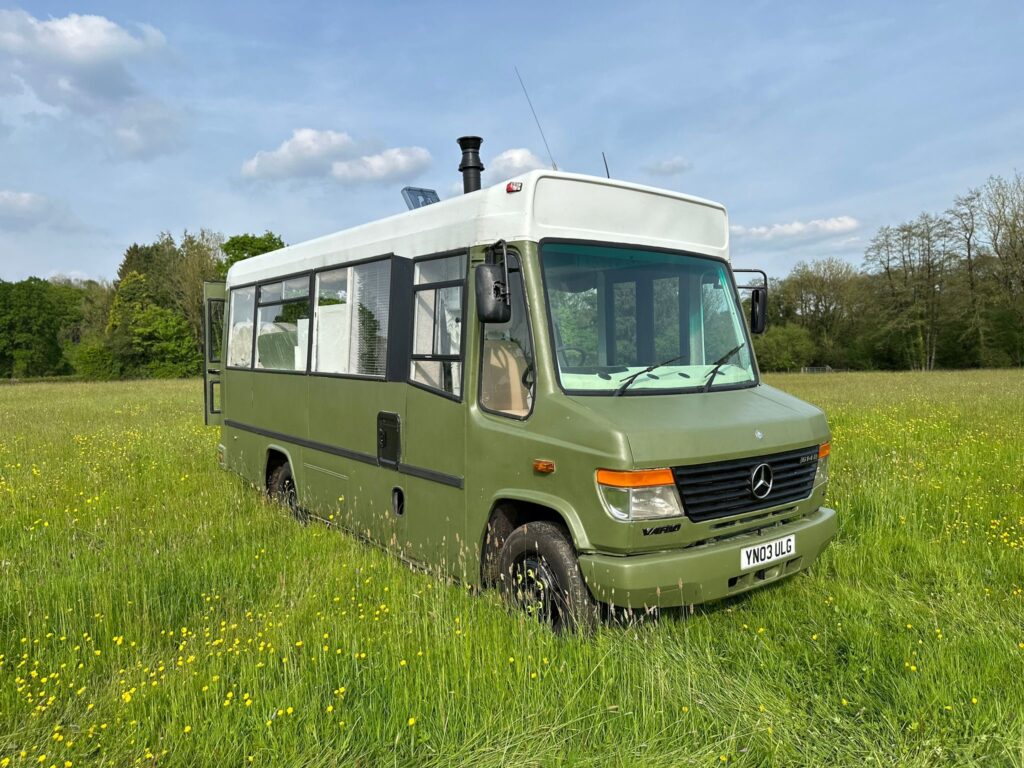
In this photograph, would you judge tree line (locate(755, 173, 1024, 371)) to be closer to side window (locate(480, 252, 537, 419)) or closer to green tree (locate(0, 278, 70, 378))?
side window (locate(480, 252, 537, 419))

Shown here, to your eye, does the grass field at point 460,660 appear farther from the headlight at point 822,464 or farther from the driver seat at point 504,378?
the driver seat at point 504,378

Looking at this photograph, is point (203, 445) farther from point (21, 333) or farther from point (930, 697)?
point (21, 333)

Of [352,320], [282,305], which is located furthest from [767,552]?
[282,305]

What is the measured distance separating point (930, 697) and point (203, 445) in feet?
37.3

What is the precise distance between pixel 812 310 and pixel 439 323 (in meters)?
64.6

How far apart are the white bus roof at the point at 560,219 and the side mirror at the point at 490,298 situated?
0.45 metres

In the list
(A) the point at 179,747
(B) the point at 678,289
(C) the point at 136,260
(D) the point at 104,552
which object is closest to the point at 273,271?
(D) the point at 104,552

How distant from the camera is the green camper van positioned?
4031 millimetres

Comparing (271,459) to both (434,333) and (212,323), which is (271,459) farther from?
(434,333)

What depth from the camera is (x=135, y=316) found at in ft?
188

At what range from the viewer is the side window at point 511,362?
14.9 ft

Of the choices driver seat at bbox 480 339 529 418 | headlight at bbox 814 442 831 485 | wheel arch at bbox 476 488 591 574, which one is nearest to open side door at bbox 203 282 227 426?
driver seat at bbox 480 339 529 418

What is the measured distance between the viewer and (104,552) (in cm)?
586

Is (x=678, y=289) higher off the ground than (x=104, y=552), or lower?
higher
